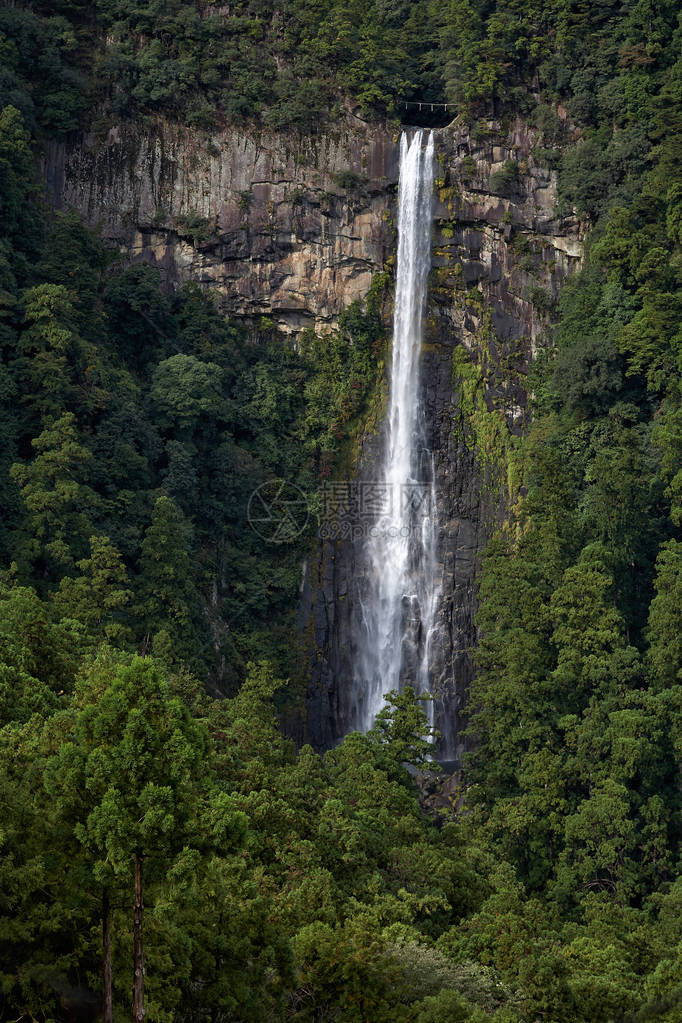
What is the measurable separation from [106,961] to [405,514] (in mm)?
26500

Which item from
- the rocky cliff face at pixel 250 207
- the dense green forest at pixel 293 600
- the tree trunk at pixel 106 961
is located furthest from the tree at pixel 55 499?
the tree trunk at pixel 106 961

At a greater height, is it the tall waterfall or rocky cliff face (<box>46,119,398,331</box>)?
rocky cliff face (<box>46,119,398,331</box>)

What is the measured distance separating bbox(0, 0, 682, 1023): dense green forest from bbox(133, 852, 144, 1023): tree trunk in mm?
53

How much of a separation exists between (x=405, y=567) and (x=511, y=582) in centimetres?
773

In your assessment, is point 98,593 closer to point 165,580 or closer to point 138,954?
point 165,580

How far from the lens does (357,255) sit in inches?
1629

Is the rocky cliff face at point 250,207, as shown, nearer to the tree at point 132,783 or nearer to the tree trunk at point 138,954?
the tree at point 132,783

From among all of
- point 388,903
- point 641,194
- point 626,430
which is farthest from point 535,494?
point 388,903

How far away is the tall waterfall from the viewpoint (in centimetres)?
4006

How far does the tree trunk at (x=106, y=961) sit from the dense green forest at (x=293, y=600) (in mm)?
61

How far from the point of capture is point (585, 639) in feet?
104
